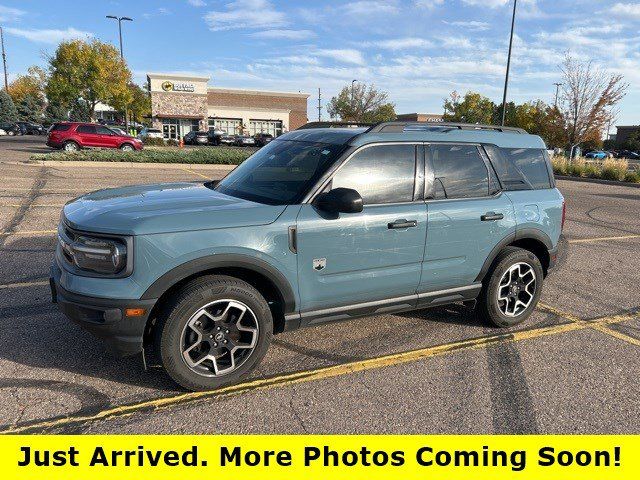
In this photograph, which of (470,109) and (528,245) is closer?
(528,245)

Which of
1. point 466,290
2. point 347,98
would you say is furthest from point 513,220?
point 347,98

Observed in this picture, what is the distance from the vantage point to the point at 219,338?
325 cm

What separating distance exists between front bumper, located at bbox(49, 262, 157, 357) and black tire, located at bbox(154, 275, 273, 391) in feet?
0.45

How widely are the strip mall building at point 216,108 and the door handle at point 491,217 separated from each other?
51.0 metres

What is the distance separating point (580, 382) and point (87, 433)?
3377 millimetres

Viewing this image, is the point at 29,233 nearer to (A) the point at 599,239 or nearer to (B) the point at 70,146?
(A) the point at 599,239

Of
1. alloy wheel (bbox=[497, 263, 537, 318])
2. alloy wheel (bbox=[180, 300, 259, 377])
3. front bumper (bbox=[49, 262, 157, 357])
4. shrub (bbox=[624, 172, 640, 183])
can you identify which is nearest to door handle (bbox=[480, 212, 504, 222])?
alloy wheel (bbox=[497, 263, 537, 318])

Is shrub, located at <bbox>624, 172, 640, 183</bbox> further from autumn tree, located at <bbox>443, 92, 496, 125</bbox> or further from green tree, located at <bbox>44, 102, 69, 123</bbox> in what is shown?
green tree, located at <bbox>44, 102, 69, 123</bbox>

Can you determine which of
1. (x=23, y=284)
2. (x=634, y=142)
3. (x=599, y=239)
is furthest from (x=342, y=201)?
(x=634, y=142)

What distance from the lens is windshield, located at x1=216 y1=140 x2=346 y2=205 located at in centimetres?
360

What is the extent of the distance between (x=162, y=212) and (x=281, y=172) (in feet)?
3.79

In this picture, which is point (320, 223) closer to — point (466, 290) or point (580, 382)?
point (466, 290)

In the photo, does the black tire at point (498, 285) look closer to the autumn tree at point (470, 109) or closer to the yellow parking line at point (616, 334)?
the yellow parking line at point (616, 334)

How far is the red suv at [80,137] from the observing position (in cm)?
2389
